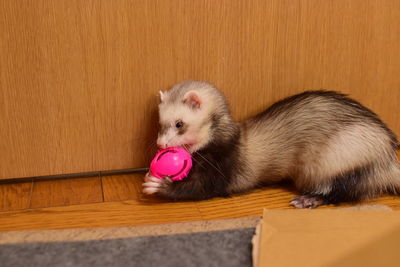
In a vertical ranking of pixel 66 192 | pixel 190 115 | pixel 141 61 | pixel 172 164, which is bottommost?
pixel 66 192

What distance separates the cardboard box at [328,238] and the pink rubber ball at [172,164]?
0.22 meters

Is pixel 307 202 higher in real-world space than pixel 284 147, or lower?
lower

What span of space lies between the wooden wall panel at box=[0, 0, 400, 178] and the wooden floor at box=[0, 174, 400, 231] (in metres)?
0.06

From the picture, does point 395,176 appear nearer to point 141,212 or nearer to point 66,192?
point 141,212

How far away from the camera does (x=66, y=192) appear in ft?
3.88

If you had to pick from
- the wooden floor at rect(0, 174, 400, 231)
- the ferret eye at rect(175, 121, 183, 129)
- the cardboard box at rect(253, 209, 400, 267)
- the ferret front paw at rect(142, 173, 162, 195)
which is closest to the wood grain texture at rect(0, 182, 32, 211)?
the wooden floor at rect(0, 174, 400, 231)

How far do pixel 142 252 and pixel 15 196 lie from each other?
45 cm

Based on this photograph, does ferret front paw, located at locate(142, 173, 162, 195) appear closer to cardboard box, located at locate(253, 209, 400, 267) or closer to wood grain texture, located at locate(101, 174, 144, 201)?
wood grain texture, located at locate(101, 174, 144, 201)

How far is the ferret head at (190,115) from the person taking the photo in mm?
1089

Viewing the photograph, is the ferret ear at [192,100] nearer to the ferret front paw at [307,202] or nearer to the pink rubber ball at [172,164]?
the pink rubber ball at [172,164]

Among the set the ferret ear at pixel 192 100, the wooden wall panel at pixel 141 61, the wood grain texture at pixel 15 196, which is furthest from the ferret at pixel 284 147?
the wood grain texture at pixel 15 196

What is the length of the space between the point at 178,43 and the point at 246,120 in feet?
0.93

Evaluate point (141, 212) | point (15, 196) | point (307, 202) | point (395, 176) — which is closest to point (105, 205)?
point (141, 212)

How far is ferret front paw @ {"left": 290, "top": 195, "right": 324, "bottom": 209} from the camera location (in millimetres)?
1090
